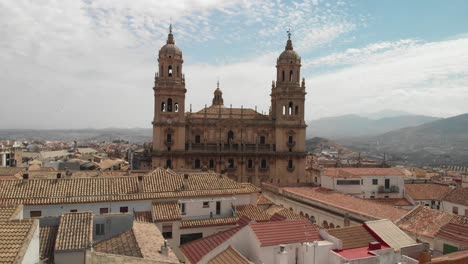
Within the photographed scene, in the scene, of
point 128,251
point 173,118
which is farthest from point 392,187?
point 128,251

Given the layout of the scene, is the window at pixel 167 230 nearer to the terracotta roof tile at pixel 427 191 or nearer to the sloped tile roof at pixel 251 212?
the sloped tile roof at pixel 251 212

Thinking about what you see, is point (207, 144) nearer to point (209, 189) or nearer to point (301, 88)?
point (301, 88)

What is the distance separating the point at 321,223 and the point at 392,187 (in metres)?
15.4

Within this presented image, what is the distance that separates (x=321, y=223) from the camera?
32.0m

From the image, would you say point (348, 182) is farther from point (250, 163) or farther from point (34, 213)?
point (34, 213)

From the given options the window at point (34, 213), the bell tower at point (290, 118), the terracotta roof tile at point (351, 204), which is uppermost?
the bell tower at point (290, 118)

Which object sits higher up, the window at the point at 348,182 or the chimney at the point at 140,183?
the chimney at the point at 140,183

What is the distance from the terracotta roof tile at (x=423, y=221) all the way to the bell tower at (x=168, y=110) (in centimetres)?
3488

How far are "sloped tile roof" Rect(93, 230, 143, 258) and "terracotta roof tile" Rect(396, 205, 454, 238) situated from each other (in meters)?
15.6

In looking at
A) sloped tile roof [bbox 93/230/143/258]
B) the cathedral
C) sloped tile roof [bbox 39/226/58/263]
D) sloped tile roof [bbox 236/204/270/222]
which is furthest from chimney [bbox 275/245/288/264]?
the cathedral

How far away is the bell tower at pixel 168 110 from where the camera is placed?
5459 cm

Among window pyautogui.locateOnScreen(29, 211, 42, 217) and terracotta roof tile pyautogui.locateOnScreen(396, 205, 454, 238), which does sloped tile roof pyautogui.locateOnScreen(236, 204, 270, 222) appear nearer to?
terracotta roof tile pyautogui.locateOnScreen(396, 205, 454, 238)

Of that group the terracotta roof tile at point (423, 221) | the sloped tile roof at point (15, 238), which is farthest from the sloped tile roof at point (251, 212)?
A: the sloped tile roof at point (15, 238)

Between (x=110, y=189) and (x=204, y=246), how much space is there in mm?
10028
